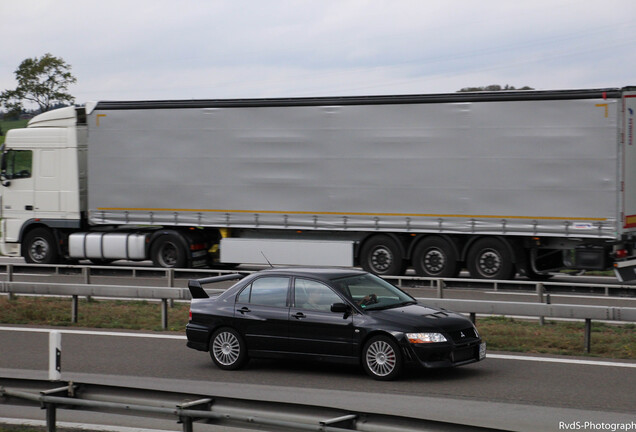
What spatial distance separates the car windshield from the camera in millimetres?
11156

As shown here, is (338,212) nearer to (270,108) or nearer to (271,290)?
(270,108)

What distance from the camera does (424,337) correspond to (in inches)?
410

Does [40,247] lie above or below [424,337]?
above

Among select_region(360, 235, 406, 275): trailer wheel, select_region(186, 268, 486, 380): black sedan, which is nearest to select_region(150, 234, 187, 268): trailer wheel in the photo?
select_region(360, 235, 406, 275): trailer wheel

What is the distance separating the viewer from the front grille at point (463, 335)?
10591 mm

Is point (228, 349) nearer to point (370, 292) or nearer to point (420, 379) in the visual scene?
point (370, 292)

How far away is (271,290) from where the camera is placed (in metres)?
11.7

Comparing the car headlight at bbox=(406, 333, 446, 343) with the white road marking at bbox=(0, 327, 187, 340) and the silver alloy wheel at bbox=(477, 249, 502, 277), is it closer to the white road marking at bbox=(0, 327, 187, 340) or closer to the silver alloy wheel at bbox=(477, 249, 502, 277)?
the white road marking at bbox=(0, 327, 187, 340)

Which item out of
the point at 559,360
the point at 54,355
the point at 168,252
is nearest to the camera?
the point at 54,355

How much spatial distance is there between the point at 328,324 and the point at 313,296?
475 mm

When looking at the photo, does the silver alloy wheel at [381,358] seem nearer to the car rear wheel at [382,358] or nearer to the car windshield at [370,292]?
the car rear wheel at [382,358]

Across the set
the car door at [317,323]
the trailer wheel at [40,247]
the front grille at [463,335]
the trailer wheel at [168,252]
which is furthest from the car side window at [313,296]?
the trailer wheel at [40,247]

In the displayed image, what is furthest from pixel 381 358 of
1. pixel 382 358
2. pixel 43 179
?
pixel 43 179

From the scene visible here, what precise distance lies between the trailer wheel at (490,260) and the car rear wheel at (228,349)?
10.5 metres
